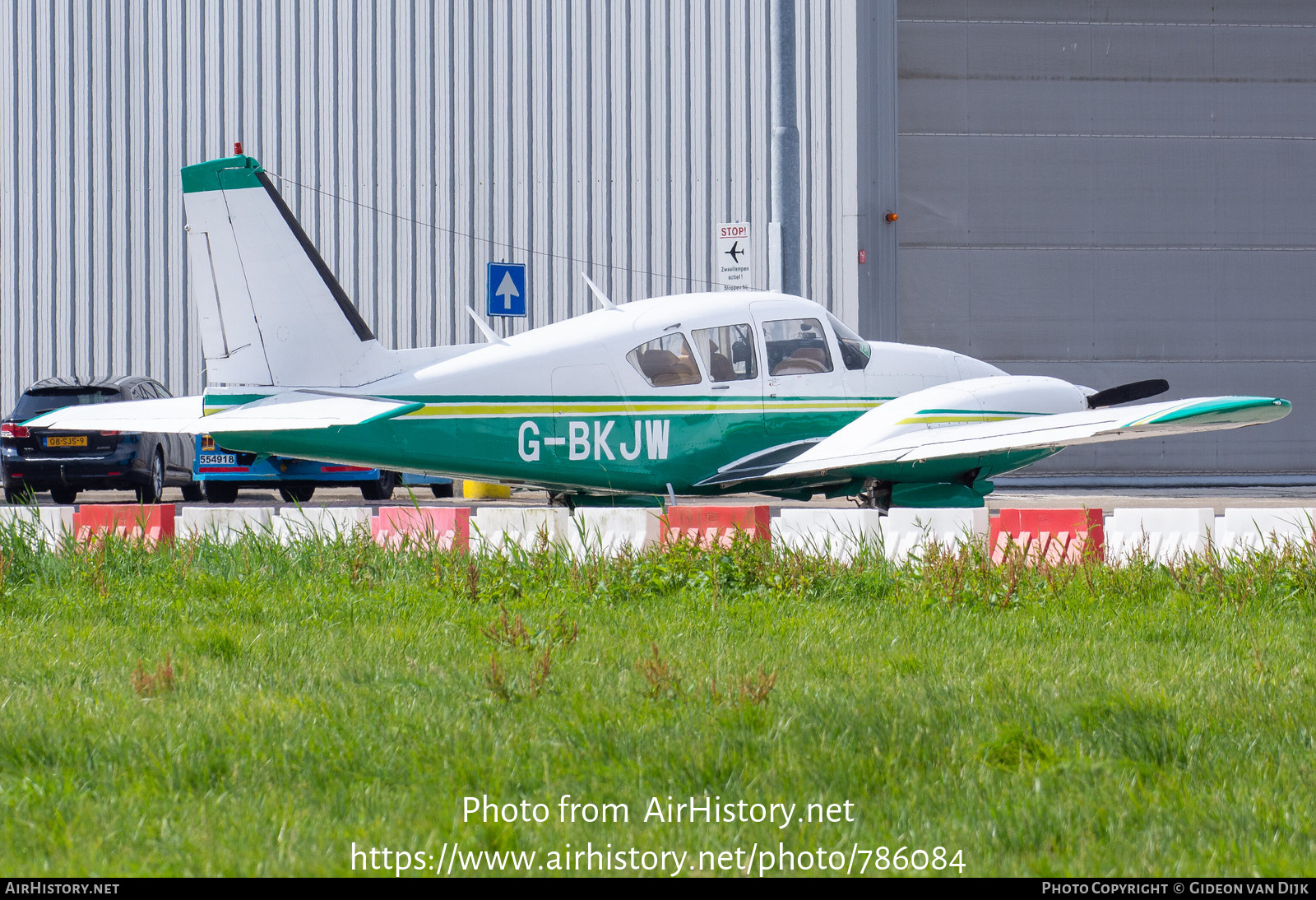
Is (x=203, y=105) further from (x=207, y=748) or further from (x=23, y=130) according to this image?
(x=207, y=748)

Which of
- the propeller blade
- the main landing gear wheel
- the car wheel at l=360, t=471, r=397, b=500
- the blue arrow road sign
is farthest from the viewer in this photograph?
the blue arrow road sign

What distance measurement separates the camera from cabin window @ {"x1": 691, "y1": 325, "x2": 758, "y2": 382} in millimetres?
9773

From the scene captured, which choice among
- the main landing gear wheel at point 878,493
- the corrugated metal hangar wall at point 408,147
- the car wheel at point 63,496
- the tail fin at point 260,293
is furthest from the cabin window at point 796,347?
the car wheel at point 63,496

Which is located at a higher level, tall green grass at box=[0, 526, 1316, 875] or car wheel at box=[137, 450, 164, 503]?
tall green grass at box=[0, 526, 1316, 875]

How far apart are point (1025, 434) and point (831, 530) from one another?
2.65 metres

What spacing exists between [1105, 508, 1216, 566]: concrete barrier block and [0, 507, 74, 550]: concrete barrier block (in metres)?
6.63

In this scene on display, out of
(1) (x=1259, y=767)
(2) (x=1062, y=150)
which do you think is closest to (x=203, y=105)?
(2) (x=1062, y=150)

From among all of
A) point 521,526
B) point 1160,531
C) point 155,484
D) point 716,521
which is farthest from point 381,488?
point 1160,531

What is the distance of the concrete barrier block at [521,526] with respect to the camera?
7570 mm

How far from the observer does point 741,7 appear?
22.6 meters

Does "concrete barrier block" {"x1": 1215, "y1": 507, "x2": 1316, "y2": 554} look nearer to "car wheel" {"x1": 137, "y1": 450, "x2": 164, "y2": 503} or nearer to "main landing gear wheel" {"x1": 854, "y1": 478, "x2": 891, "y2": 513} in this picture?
"main landing gear wheel" {"x1": 854, "y1": 478, "x2": 891, "y2": 513}

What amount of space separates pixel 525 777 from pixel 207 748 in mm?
946

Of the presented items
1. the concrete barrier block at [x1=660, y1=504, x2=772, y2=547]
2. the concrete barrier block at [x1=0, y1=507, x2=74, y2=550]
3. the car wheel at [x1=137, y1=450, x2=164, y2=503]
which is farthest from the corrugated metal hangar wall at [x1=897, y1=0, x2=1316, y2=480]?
the concrete barrier block at [x1=0, y1=507, x2=74, y2=550]

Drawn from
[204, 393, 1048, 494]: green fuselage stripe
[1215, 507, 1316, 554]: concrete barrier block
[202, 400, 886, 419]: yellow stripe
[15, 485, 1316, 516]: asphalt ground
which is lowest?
[15, 485, 1316, 516]: asphalt ground
